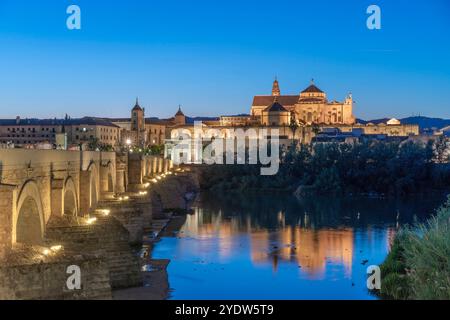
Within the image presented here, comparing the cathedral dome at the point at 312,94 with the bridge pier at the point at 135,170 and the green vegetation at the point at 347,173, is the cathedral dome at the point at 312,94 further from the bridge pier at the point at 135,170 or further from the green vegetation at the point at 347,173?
the bridge pier at the point at 135,170

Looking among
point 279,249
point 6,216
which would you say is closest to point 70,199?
point 6,216

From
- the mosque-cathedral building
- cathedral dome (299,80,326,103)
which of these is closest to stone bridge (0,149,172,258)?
the mosque-cathedral building

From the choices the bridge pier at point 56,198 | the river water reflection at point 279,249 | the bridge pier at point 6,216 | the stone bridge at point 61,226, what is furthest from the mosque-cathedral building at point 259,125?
the bridge pier at point 6,216

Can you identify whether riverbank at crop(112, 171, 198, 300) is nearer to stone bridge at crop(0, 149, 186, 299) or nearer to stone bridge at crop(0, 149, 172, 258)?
stone bridge at crop(0, 149, 186, 299)

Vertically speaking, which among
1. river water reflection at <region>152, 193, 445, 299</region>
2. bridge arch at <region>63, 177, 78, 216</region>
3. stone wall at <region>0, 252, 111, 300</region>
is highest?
bridge arch at <region>63, 177, 78, 216</region>

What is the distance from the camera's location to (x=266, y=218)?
34.7 metres

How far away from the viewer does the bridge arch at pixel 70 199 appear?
17.7 m

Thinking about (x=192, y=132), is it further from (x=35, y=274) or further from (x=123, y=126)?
(x=35, y=274)

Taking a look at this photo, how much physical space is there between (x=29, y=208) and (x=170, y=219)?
1881cm

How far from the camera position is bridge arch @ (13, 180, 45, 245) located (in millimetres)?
13438

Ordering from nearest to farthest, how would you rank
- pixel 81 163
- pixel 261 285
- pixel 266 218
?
1. pixel 261 285
2. pixel 81 163
3. pixel 266 218

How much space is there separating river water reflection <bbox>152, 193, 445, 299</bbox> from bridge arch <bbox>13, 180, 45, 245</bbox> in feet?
11.0
